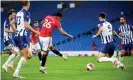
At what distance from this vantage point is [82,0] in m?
41.0

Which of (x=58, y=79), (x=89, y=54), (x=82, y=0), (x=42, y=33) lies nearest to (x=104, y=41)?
(x=42, y=33)

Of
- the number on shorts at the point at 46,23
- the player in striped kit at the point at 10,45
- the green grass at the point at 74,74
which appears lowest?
the green grass at the point at 74,74

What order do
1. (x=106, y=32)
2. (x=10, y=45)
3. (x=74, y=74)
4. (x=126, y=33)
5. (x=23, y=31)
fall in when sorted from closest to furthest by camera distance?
(x=23, y=31) → (x=74, y=74) → (x=106, y=32) → (x=10, y=45) → (x=126, y=33)

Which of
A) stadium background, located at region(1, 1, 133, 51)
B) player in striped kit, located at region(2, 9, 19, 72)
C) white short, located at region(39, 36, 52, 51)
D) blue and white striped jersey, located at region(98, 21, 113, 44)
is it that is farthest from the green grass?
stadium background, located at region(1, 1, 133, 51)

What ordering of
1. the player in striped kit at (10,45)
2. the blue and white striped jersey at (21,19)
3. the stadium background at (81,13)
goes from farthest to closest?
the stadium background at (81,13), the player in striped kit at (10,45), the blue and white striped jersey at (21,19)

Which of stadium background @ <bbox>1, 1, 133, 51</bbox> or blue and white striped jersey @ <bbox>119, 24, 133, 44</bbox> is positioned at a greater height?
stadium background @ <bbox>1, 1, 133, 51</bbox>

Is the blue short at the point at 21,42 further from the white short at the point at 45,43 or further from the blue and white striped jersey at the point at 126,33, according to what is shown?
the blue and white striped jersey at the point at 126,33

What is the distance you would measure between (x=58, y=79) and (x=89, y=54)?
2506 cm

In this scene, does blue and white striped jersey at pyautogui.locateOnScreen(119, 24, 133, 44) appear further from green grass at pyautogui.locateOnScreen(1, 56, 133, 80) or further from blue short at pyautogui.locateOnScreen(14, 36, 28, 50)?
blue short at pyautogui.locateOnScreen(14, 36, 28, 50)

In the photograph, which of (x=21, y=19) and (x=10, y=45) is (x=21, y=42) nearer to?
(x=21, y=19)

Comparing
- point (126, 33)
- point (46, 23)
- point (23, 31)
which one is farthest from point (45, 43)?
point (126, 33)

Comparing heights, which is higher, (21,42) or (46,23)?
(46,23)

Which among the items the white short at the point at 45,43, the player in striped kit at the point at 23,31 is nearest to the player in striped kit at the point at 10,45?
the player in striped kit at the point at 23,31

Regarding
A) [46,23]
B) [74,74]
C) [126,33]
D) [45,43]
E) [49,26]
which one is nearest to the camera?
[74,74]
